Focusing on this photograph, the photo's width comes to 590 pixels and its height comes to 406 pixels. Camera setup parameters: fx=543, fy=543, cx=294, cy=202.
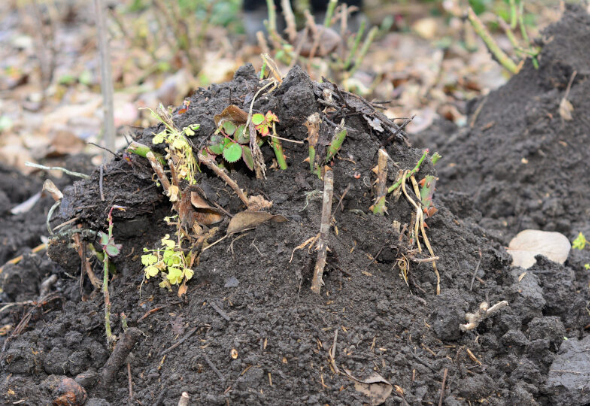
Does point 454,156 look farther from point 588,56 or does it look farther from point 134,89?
point 134,89

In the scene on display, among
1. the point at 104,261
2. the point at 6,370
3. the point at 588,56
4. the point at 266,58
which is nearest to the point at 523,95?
the point at 588,56

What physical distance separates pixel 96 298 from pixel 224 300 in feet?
1.77

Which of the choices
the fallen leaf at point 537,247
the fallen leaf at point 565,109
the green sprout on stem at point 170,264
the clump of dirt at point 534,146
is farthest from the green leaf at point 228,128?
the fallen leaf at point 565,109

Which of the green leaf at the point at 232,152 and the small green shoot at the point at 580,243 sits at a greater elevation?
the green leaf at the point at 232,152

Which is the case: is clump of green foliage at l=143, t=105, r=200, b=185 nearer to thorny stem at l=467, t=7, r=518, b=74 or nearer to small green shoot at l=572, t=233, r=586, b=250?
small green shoot at l=572, t=233, r=586, b=250

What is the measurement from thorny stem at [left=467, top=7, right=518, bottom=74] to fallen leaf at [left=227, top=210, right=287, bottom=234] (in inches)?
94.4

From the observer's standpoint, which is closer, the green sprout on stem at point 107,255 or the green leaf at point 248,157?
the green sprout on stem at point 107,255

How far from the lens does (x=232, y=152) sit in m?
1.84

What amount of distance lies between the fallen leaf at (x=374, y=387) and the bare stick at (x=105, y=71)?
1721 mm

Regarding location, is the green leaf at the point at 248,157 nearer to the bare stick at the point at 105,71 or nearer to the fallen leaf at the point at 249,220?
the fallen leaf at the point at 249,220

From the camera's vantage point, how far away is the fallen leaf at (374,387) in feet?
5.00

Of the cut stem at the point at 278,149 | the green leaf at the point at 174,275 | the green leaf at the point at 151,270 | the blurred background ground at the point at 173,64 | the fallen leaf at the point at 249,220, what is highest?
the cut stem at the point at 278,149

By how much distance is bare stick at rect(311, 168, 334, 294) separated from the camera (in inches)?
63.1

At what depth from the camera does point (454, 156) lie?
3.36 metres
